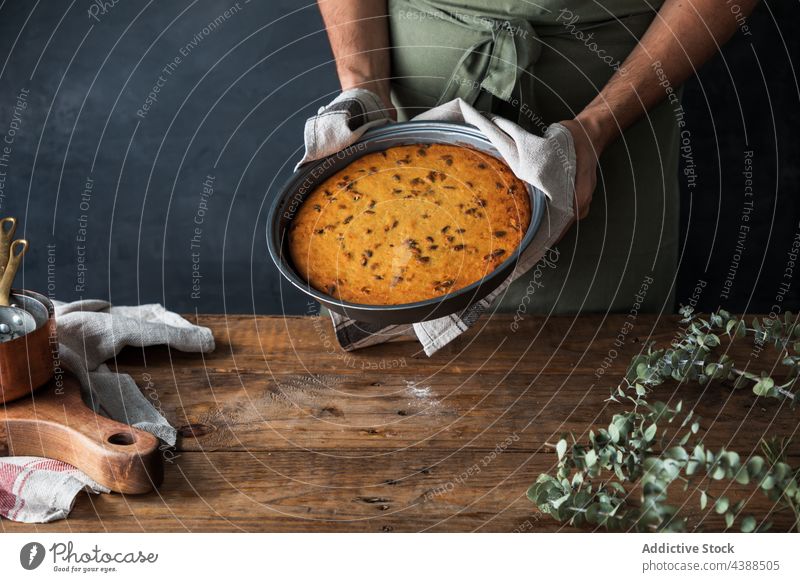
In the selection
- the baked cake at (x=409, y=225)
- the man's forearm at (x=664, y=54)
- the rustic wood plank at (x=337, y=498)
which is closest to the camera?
the rustic wood plank at (x=337, y=498)

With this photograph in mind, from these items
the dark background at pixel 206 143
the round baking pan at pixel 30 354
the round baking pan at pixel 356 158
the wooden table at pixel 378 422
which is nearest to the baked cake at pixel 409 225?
the round baking pan at pixel 356 158

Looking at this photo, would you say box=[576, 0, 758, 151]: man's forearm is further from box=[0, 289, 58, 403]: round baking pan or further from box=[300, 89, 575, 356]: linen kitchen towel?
box=[0, 289, 58, 403]: round baking pan

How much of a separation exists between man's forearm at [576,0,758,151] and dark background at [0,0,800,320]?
2.61ft

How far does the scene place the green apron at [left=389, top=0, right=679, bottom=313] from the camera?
103 cm

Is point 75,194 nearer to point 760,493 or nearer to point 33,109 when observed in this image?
point 33,109

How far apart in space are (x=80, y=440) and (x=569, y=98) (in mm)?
752

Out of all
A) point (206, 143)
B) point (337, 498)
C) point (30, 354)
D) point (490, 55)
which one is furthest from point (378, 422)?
point (206, 143)

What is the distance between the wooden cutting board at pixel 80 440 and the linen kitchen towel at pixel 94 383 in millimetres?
14

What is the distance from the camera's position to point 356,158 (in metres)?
0.92

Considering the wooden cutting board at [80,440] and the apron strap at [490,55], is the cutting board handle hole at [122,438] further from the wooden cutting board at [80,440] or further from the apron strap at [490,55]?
the apron strap at [490,55]

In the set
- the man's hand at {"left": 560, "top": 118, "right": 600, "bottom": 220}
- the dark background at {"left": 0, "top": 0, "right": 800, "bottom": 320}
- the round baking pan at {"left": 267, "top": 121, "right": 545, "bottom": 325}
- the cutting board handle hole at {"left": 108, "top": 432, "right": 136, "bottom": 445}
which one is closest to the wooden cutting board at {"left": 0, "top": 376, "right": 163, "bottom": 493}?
the cutting board handle hole at {"left": 108, "top": 432, "right": 136, "bottom": 445}

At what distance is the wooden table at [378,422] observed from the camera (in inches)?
27.0

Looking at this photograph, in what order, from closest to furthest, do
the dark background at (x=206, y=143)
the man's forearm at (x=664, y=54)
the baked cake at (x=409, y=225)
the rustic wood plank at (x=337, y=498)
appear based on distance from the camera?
1. the rustic wood plank at (x=337, y=498)
2. the baked cake at (x=409, y=225)
3. the man's forearm at (x=664, y=54)
4. the dark background at (x=206, y=143)

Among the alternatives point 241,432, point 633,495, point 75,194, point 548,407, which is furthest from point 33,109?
point 633,495
